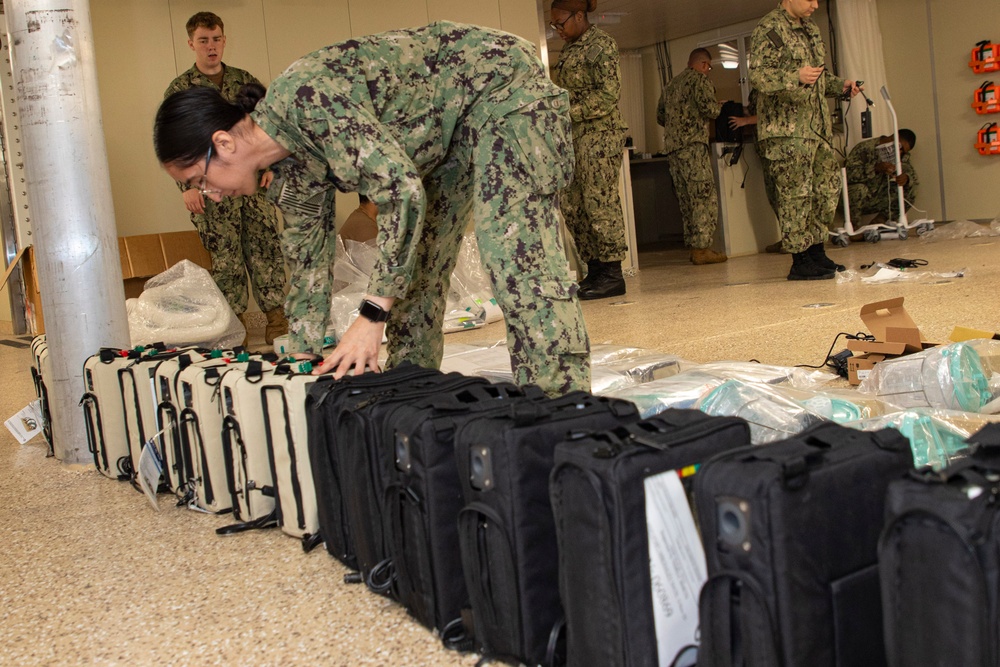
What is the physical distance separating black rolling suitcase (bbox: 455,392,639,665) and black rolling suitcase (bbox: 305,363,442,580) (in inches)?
16.6

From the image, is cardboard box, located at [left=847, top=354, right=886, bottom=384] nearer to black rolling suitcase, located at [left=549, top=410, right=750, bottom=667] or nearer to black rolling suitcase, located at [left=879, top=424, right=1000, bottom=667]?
black rolling suitcase, located at [left=549, top=410, right=750, bottom=667]

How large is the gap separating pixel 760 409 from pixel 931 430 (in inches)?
14.4

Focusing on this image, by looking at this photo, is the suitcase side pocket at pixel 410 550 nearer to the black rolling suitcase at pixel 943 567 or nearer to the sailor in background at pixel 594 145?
the black rolling suitcase at pixel 943 567

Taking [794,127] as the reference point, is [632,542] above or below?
below

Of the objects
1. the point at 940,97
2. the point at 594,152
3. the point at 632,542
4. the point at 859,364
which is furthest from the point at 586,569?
the point at 940,97

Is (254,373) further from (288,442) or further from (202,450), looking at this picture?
(202,450)

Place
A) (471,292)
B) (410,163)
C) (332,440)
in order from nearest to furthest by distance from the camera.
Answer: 1. (332,440)
2. (410,163)
3. (471,292)

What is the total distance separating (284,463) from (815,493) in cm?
123

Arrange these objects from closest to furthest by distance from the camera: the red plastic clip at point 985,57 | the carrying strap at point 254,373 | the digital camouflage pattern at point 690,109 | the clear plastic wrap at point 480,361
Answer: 1. the carrying strap at point 254,373
2. the clear plastic wrap at point 480,361
3. the digital camouflage pattern at point 690,109
4. the red plastic clip at point 985,57

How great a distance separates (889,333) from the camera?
2783mm

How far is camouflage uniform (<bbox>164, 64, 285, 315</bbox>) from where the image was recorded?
4949 millimetres

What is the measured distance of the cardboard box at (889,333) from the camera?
2.71 metres

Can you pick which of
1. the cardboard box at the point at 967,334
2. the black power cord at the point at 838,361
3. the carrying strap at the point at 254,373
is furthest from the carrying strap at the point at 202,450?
the cardboard box at the point at 967,334

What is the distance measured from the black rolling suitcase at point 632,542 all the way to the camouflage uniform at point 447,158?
871 mm
